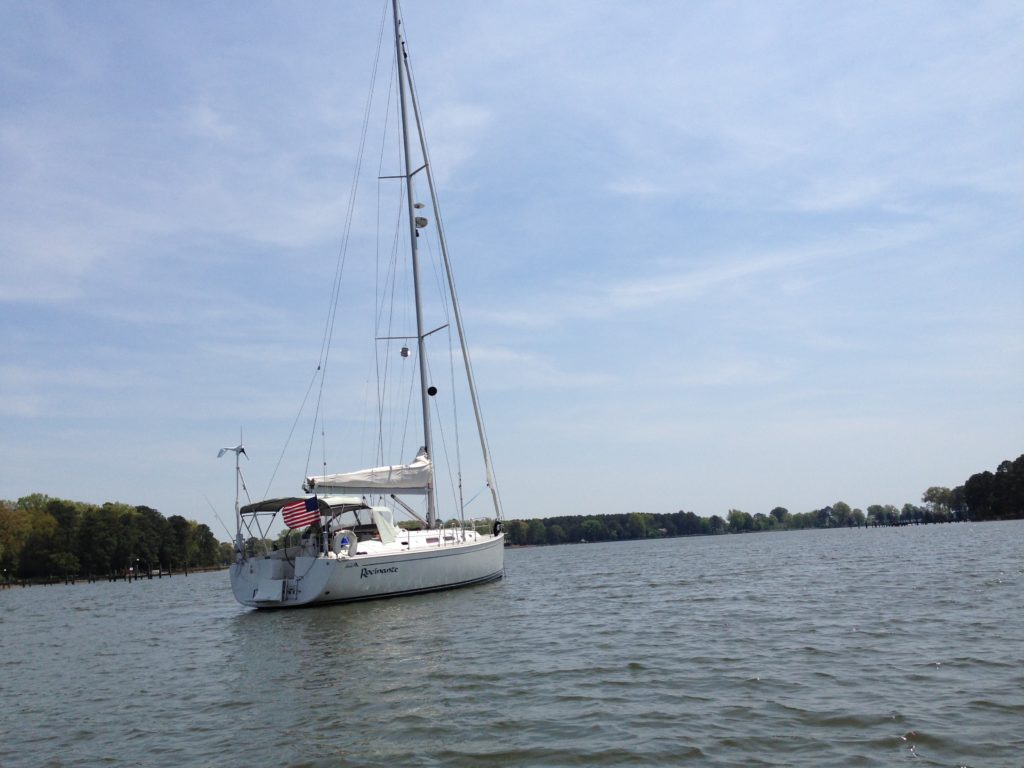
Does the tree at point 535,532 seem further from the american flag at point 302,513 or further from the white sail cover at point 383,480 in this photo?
the american flag at point 302,513

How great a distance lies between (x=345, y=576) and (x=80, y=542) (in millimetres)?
94281

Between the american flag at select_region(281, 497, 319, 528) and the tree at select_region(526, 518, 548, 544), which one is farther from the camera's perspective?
the tree at select_region(526, 518, 548, 544)

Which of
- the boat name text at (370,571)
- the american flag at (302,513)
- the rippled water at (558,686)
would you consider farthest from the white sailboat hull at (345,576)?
the rippled water at (558,686)

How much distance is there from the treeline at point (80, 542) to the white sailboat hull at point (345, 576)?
283 ft

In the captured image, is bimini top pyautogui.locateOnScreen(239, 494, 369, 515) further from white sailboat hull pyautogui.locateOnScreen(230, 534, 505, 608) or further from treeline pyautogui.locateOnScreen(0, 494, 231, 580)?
treeline pyautogui.locateOnScreen(0, 494, 231, 580)

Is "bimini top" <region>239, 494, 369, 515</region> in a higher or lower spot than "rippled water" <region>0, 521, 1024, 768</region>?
higher

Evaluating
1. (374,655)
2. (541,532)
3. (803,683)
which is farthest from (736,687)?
(541,532)

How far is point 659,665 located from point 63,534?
11003cm

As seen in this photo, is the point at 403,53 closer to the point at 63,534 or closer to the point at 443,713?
the point at 443,713

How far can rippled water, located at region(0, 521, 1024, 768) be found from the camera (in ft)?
29.7

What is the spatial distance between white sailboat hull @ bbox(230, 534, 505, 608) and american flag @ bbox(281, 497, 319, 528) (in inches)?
49.2

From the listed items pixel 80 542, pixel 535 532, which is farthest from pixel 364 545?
pixel 535 532

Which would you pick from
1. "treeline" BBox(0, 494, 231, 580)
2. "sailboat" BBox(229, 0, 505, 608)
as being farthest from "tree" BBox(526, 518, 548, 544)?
"sailboat" BBox(229, 0, 505, 608)

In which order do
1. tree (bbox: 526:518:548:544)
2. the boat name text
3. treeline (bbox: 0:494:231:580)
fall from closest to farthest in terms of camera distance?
the boat name text, treeline (bbox: 0:494:231:580), tree (bbox: 526:518:548:544)
